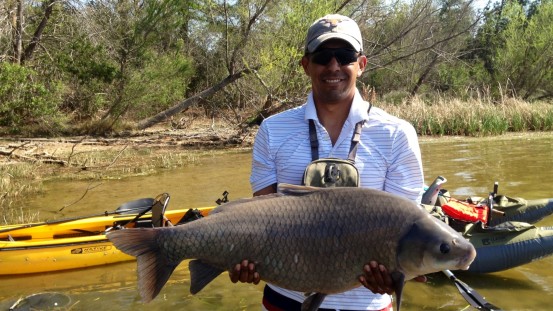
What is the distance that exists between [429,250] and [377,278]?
0.24 m

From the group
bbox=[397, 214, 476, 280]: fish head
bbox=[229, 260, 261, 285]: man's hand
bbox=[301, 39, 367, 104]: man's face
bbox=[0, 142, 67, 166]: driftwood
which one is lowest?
bbox=[0, 142, 67, 166]: driftwood

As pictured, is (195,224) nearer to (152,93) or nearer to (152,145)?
(152,145)

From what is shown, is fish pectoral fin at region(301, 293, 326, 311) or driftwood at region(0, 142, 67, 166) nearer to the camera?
fish pectoral fin at region(301, 293, 326, 311)

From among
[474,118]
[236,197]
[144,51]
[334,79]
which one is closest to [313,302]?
[334,79]

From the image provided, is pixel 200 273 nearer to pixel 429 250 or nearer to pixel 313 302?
pixel 313 302

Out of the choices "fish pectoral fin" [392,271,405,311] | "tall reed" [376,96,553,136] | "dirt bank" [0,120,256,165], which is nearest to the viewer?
"fish pectoral fin" [392,271,405,311]

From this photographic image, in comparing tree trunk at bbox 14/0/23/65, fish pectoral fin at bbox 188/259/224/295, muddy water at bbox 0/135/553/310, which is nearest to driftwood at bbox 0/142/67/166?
muddy water at bbox 0/135/553/310

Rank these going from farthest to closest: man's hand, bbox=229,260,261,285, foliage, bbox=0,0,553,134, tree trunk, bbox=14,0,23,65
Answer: foliage, bbox=0,0,553,134 → tree trunk, bbox=14,0,23,65 → man's hand, bbox=229,260,261,285

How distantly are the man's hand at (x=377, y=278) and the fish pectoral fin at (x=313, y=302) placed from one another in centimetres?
19

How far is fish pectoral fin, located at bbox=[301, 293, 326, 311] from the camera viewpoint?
2260 mm

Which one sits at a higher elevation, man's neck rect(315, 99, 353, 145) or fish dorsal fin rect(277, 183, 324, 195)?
man's neck rect(315, 99, 353, 145)

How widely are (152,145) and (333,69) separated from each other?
17.7 meters

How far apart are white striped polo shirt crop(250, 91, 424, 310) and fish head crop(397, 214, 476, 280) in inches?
9.5

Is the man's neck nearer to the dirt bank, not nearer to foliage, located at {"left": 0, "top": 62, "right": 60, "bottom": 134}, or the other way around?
the dirt bank
